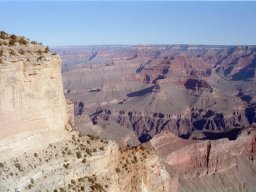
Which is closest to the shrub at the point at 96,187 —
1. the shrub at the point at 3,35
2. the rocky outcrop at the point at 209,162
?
the shrub at the point at 3,35

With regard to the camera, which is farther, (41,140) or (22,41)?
(22,41)

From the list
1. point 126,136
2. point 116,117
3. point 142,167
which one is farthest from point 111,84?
point 142,167

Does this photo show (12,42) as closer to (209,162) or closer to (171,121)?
(209,162)

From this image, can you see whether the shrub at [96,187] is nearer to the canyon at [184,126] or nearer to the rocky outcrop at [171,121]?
the canyon at [184,126]

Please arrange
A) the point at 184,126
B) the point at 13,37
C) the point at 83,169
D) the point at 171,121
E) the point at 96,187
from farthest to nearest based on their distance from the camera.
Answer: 1. the point at 184,126
2. the point at 171,121
3. the point at 13,37
4. the point at 83,169
5. the point at 96,187

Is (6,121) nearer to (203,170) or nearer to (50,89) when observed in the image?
(50,89)

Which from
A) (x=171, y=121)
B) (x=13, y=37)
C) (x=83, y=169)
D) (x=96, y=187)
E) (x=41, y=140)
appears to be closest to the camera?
(x=41, y=140)

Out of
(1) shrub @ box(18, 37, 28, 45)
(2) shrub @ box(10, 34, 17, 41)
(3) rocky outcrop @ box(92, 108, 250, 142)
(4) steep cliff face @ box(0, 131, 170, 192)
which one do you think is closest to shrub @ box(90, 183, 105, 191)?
(4) steep cliff face @ box(0, 131, 170, 192)

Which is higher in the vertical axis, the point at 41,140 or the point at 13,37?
the point at 13,37

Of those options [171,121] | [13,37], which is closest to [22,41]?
[13,37]

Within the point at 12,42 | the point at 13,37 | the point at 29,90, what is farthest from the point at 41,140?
the point at 13,37

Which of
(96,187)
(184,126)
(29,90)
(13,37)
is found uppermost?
(13,37)
